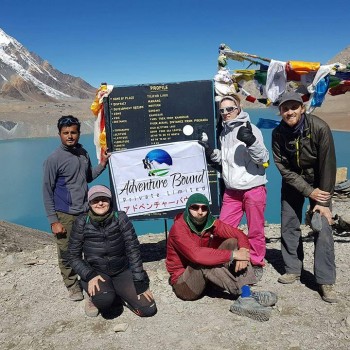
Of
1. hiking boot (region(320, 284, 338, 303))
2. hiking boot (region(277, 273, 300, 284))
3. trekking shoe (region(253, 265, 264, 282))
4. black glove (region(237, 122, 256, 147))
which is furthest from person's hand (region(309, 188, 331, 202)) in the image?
trekking shoe (region(253, 265, 264, 282))

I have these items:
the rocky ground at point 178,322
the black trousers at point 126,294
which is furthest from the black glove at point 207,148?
the black trousers at point 126,294

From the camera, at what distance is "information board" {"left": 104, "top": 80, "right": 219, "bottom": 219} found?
16.9ft

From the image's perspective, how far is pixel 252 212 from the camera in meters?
4.59

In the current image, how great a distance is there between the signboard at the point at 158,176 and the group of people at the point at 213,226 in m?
0.63

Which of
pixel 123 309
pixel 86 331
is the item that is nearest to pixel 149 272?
pixel 123 309

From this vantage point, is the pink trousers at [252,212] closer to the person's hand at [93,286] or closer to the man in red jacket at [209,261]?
the man in red jacket at [209,261]

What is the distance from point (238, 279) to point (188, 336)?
799 millimetres

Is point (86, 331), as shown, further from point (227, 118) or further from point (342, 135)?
point (342, 135)

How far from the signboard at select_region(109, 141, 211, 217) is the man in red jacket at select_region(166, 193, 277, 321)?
103 centimetres

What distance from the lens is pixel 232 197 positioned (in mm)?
4809

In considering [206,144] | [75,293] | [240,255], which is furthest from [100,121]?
[240,255]

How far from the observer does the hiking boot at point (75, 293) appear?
4659mm

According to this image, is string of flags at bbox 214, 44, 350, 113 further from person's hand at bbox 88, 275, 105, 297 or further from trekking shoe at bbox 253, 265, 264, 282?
person's hand at bbox 88, 275, 105, 297

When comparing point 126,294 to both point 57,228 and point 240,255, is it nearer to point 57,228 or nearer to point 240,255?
point 57,228
